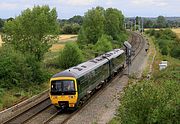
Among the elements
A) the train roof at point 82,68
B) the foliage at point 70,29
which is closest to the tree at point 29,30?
the train roof at point 82,68

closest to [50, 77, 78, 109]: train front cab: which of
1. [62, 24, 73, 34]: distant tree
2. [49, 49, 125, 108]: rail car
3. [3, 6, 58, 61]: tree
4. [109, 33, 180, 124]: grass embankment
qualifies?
[49, 49, 125, 108]: rail car

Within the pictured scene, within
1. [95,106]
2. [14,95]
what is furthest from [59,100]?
[14,95]

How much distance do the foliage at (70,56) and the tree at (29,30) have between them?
381 cm

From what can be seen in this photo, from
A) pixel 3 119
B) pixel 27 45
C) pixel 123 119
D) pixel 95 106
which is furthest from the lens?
pixel 27 45

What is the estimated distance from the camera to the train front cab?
23.7 m

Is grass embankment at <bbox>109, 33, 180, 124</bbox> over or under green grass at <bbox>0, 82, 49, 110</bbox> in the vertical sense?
over

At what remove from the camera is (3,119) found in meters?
23.4

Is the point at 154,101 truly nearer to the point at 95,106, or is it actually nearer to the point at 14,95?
the point at 95,106

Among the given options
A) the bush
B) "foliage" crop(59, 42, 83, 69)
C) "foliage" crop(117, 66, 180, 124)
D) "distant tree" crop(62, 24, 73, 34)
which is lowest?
the bush

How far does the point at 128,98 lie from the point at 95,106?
1276cm

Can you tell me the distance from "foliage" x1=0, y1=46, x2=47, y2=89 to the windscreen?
22.4 feet

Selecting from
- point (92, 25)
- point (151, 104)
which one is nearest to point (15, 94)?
point (151, 104)

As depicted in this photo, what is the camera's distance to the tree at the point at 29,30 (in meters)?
35.6

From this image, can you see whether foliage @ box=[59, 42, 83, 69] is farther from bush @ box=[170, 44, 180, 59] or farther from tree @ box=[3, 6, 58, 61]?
bush @ box=[170, 44, 180, 59]
